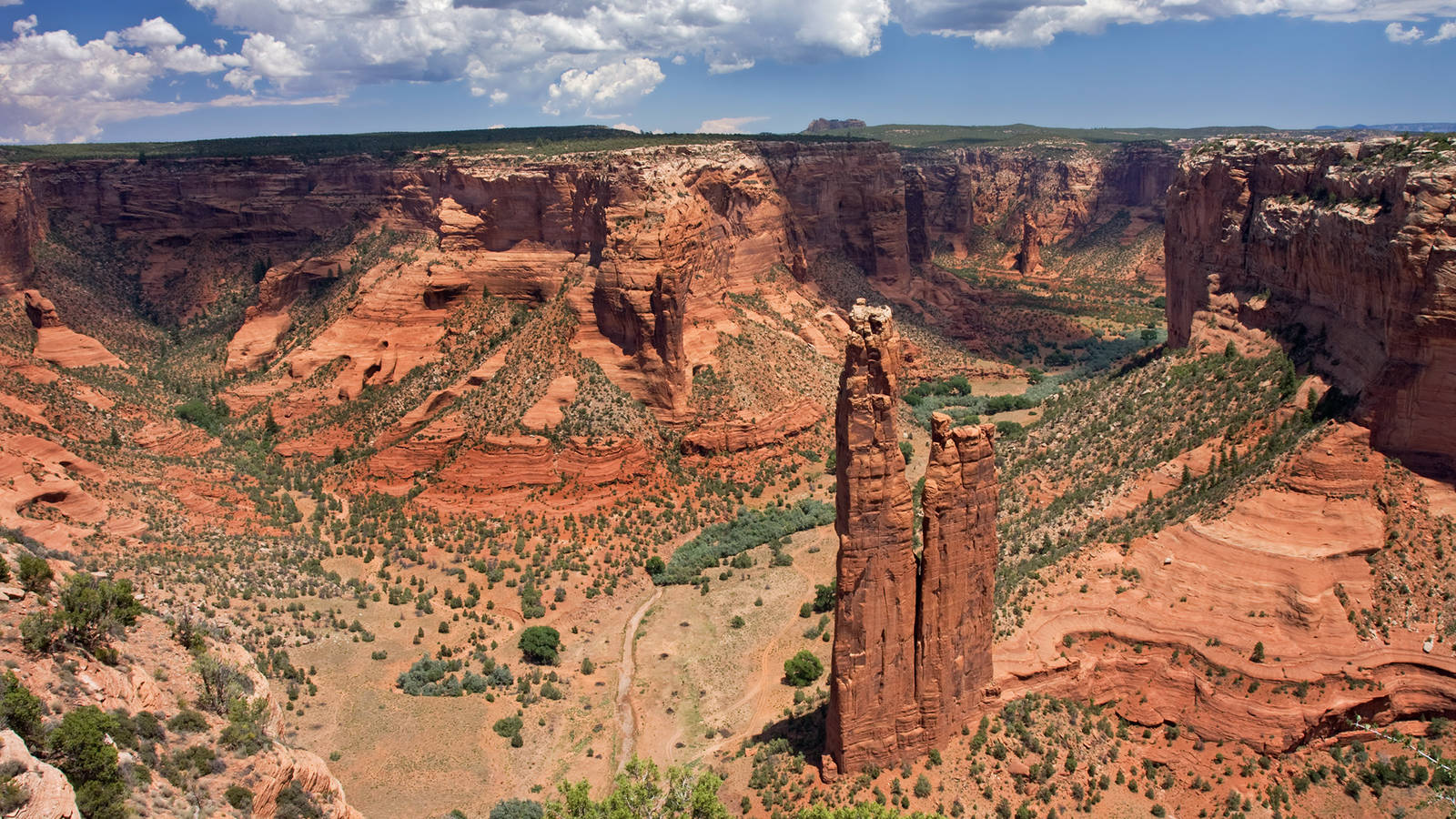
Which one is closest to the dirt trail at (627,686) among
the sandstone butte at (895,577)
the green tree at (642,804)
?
the green tree at (642,804)

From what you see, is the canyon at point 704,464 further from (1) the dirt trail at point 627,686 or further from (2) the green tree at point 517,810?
(2) the green tree at point 517,810

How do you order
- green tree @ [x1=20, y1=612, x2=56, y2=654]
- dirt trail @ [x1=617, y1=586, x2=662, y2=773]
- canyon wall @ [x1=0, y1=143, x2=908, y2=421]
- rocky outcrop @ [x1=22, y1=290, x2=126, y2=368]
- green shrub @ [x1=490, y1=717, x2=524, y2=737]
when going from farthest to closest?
rocky outcrop @ [x1=22, y1=290, x2=126, y2=368]
canyon wall @ [x1=0, y1=143, x2=908, y2=421]
dirt trail @ [x1=617, y1=586, x2=662, y2=773]
green shrub @ [x1=490, y1=717, x2=524, y2=737]
green tree @ [x1=20, y1=612, x2=56, y2=654]

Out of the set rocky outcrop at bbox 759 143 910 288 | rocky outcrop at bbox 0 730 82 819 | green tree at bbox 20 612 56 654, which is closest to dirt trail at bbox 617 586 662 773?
green tree at bbox 20 612 56 654

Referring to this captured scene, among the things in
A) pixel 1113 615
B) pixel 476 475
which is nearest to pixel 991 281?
pixel 476 475

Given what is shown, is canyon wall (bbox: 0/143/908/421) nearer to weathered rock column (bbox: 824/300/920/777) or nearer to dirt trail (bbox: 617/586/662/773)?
dirt trail (bbox: 617/586/662/773)

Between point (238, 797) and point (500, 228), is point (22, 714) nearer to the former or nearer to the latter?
point (238, 797)

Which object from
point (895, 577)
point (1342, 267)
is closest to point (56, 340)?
point (895, 577)

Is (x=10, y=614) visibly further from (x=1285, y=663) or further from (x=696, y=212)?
(x=696, y=212)
